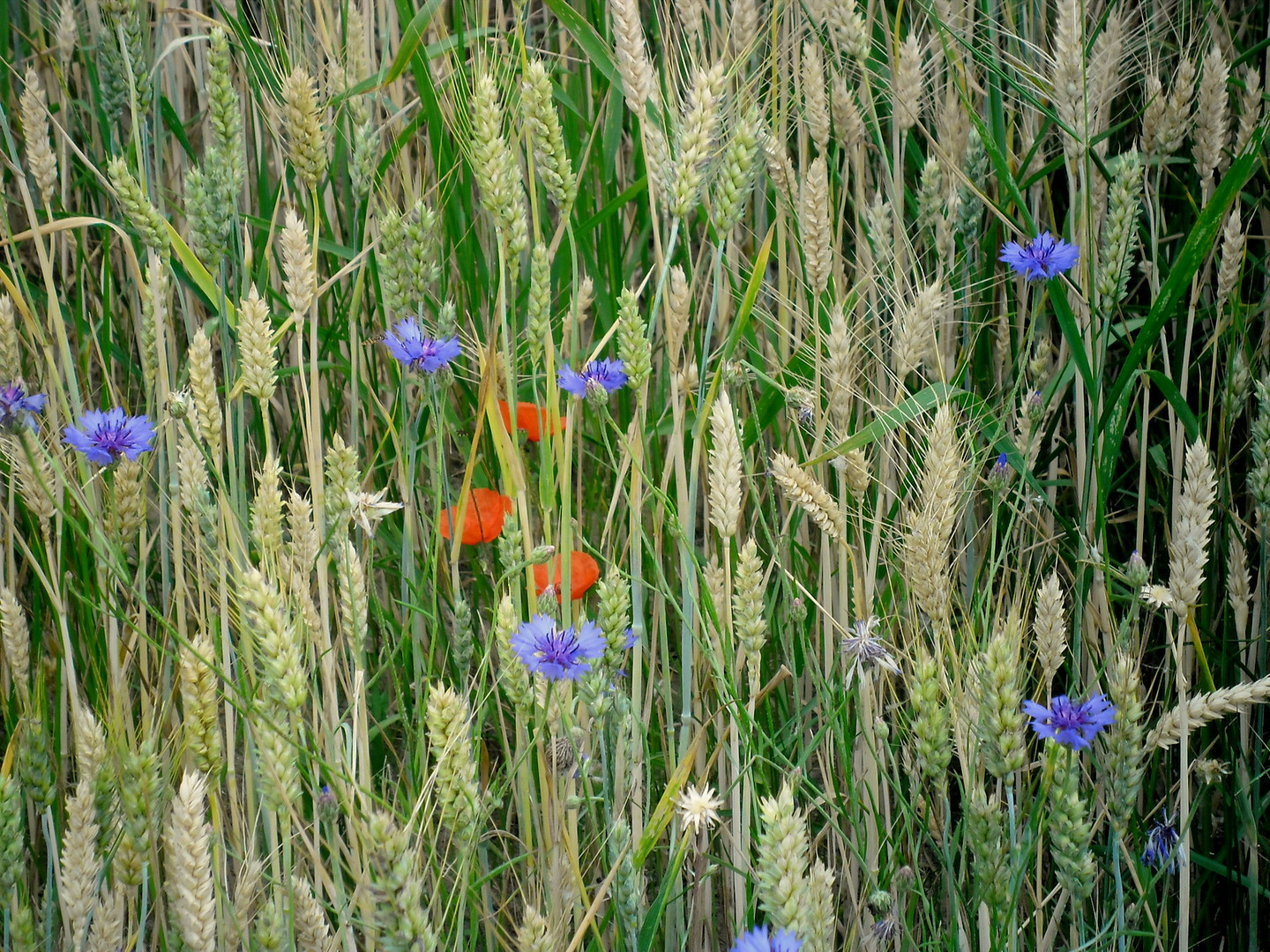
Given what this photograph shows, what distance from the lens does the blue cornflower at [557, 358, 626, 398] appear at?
99 centimetres

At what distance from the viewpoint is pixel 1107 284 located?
1.15m

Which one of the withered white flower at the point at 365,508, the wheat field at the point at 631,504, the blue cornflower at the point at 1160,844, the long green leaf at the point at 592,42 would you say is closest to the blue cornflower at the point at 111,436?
the wheat field at the point at 631,504

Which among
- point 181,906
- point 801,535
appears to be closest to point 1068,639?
point 801,535

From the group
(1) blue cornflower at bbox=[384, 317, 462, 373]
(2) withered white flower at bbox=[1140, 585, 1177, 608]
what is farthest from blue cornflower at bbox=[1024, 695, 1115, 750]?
(1) blue cornflower at bbox=[384, 317, 462, 373]

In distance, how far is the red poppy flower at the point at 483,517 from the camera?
3.84 feet

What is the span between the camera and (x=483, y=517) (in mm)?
1238

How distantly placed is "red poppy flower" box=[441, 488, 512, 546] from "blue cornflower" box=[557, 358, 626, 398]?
0.16 metres

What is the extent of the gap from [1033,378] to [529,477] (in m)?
0.64

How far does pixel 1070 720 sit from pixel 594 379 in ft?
1.71

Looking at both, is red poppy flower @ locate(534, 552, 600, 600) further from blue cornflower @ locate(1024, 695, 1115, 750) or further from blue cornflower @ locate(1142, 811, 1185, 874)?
blue cornflower @ locate(1142, 811, 1185, 874)

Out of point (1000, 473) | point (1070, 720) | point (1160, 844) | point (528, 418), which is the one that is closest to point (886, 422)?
point (1000, 473)

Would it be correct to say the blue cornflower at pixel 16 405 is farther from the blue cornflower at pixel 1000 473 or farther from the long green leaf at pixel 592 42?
the blue cornflower at pixel 1000 473

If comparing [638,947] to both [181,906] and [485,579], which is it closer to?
[181,906]

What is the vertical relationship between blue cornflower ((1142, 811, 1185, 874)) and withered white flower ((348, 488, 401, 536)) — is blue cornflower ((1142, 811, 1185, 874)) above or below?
below
